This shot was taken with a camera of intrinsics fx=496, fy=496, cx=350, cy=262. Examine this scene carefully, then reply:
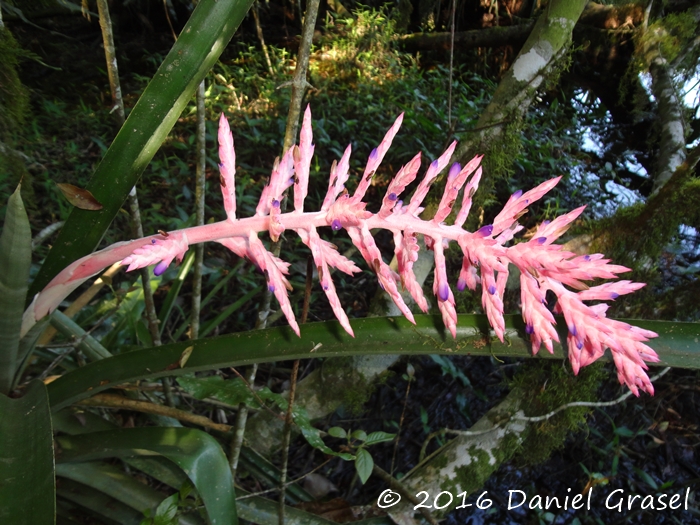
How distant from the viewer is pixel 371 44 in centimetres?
518

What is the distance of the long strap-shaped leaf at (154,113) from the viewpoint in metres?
1.10

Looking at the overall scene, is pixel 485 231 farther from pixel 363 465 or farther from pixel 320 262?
pixel 363 465

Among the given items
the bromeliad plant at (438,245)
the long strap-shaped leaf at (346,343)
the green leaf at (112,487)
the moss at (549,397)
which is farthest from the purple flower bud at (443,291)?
the moss at (549,397)

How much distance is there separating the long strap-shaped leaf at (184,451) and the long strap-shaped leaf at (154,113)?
53cm

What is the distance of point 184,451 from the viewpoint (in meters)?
1.25

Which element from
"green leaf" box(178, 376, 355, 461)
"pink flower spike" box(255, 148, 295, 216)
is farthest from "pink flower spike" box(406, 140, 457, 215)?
"green leaf" box(178, 376, 355, 461)

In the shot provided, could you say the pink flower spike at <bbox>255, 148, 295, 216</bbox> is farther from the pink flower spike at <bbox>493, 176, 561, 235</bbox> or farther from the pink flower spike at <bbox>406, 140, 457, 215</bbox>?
the pink flower spike at <bbox>493, 176, 561, 235</bbox>

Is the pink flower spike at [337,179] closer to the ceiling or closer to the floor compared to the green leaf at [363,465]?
closer to the ceiling

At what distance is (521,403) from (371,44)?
14.0ft

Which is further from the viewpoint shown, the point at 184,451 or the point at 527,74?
the point at 527,74

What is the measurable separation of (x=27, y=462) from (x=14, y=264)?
39 cm

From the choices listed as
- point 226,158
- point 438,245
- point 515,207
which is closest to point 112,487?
point 226,158

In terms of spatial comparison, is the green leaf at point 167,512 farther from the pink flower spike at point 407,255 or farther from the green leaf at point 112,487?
the pink flower spike at point 407,255

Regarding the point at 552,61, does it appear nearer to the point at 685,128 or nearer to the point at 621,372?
the point at 621,372
